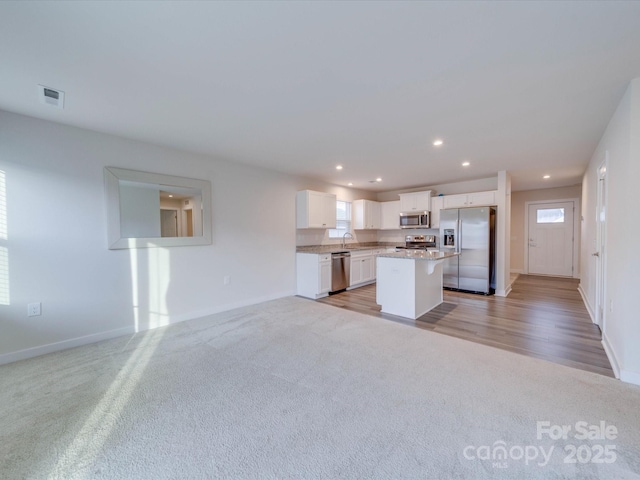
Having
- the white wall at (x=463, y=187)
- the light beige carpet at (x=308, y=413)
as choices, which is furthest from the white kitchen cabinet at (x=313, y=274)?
the white wall at (x=463, y=187)

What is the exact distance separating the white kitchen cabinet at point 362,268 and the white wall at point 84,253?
2.64m

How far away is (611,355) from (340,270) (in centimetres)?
380

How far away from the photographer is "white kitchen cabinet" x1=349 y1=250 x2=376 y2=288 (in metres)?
5.84

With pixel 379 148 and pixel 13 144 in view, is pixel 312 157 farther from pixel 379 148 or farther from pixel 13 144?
pixel 13 144

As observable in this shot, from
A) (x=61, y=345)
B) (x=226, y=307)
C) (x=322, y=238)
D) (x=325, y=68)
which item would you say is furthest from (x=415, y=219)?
(x=61, y=345)

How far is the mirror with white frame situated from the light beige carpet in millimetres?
1337

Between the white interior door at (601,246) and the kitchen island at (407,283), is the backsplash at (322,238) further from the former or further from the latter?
the white interior door at (601,246)

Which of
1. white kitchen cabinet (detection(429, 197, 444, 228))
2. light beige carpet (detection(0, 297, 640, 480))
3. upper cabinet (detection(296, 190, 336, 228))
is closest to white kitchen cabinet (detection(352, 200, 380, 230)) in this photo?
upper cabinet (detection(296, 190, 336, 228))

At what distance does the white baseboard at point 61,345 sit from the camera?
8.52 ft

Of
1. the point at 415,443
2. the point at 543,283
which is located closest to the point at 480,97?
the point at 415,443

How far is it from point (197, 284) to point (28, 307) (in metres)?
1.69

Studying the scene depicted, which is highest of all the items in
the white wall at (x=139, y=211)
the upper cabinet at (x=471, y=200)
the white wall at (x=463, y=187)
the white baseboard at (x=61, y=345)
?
the white wall at (x=463, y=187)

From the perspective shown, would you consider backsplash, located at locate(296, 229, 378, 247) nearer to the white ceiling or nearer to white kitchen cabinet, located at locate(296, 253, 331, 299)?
white kitchen cabinet, located at locate(296, 253, 331, 299)

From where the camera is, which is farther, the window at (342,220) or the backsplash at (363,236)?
the window at (342,220)
